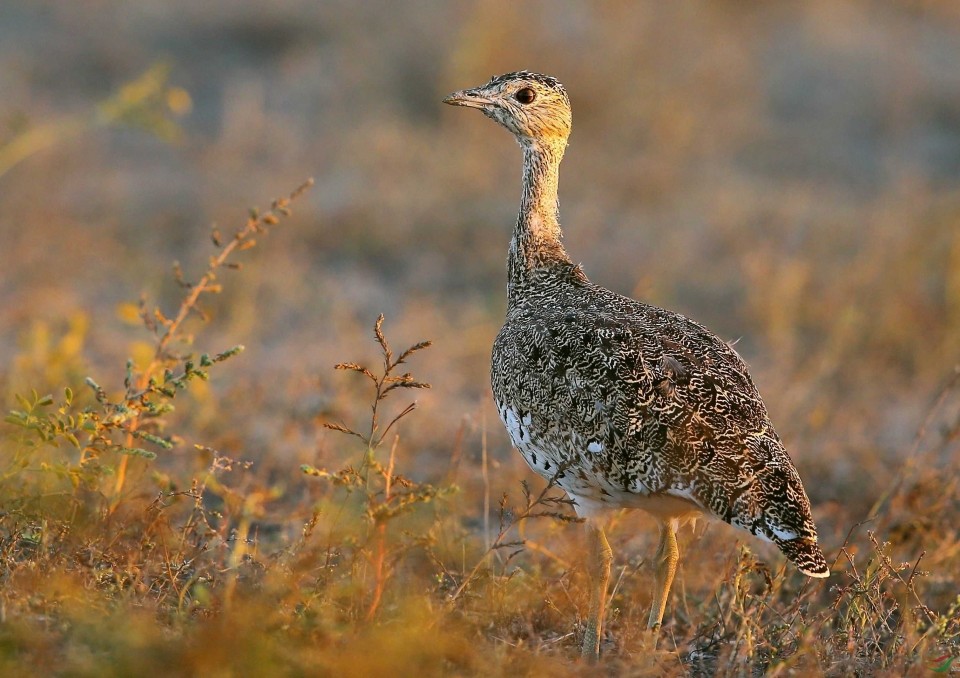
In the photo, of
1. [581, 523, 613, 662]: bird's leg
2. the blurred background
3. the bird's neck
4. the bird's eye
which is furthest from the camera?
the blurred background

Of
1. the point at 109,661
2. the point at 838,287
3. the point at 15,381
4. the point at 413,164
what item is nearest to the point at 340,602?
the point at 109,661

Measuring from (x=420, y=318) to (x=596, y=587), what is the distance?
3.98m

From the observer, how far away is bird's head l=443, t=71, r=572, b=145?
4.93 metres

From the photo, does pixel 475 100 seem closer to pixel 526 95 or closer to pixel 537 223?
pixel 526 95

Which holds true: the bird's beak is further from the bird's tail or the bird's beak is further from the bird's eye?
the bird's tail

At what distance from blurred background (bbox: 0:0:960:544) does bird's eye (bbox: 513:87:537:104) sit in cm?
87

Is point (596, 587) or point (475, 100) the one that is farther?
point (475, 100)

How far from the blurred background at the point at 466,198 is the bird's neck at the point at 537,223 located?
1.48 ft

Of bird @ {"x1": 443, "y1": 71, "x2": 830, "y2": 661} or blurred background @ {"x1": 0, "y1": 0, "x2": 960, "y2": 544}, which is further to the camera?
blurred background @ {"x1": 0, "y1": 0, "x2": 960, "y2": 544}

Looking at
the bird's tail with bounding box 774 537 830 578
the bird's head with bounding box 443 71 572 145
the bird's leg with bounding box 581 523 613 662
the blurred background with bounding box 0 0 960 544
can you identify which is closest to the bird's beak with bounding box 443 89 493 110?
the bird's head with bounding box 443 71 572 145

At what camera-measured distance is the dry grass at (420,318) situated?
136 inches

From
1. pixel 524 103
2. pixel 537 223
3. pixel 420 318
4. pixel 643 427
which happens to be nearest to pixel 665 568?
pixel 643 427

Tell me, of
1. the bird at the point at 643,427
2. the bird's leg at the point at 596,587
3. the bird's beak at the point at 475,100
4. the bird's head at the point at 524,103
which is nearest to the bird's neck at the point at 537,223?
the bird's head at the point at 524,103

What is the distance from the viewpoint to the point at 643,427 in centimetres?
368
